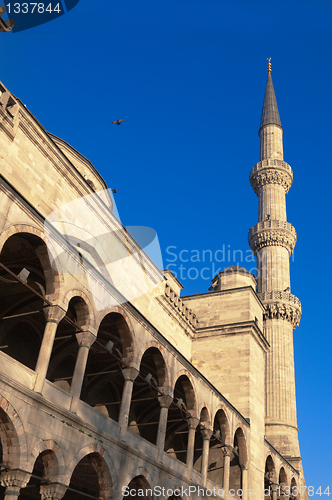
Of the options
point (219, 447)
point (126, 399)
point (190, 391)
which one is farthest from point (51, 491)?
point (219, 447)

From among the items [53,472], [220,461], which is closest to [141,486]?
[53,472]

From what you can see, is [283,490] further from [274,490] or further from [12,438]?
[12,438]

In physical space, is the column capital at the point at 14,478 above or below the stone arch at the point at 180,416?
below

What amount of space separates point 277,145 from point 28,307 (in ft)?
117

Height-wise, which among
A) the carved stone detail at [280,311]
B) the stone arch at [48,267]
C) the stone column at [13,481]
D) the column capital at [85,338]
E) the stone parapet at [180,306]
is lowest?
the stone column at [13,481]

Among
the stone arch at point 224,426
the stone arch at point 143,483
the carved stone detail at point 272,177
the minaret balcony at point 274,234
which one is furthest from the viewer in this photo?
the carved stone detail at point 272,177

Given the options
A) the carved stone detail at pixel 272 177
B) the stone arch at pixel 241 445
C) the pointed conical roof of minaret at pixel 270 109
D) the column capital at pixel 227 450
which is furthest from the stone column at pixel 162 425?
the pointed conical roof of minaret at pixel 270 109

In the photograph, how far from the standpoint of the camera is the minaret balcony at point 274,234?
4075cm

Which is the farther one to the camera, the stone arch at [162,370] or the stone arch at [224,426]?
the stone arch at [224,426]

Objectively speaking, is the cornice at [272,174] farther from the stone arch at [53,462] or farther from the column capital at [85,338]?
the stone arch at [53,462]

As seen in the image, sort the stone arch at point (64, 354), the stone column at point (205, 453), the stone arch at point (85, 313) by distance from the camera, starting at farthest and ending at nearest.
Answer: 1. the stone column at point (205, 453)
2. the stone arch at point (64, 354)
3. the stone arch at point (85, 313)

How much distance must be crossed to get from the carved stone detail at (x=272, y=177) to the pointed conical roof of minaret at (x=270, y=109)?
5.54 metres

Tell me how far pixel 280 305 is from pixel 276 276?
2.85 metres

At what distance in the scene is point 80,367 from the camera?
12875 mm
